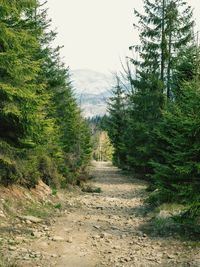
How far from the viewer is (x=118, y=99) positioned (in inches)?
1891

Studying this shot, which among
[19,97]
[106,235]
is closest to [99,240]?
[106,235]

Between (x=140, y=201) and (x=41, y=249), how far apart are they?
10.1m

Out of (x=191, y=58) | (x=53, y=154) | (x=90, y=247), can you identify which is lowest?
(x=90, y=247)

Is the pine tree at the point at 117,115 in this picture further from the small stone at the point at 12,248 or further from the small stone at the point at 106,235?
the small stone at the point at 12,248

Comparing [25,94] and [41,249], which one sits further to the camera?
[25,94]

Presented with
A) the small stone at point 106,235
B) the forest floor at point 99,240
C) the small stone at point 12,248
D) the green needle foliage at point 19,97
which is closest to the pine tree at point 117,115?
the green needle foliage at point 19,97

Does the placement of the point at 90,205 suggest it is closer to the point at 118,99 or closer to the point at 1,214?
the point at 1,214

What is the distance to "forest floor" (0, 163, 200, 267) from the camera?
9.38 meters

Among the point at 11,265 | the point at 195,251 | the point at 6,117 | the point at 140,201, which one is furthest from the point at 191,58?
the point at 11,265

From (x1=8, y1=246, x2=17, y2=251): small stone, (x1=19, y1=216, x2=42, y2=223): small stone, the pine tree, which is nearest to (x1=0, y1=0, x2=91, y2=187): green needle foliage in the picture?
(x1=19, y1=216, x2=42, y2=223): small stone

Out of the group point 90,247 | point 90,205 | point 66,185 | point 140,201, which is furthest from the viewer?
point 66,185

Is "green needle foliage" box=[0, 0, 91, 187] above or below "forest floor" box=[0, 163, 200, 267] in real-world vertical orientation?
above

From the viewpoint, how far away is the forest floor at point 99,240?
9.38 m

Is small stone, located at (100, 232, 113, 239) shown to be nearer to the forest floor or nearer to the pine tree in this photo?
the forest floor
